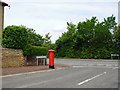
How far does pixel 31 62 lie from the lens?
23.8 m

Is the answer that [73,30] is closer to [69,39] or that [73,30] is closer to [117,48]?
[69,39]

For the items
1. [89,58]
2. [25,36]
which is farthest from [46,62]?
[89,58]

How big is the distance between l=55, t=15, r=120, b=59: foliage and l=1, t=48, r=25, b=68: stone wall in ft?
90.9

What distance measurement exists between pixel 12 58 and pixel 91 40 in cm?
3003

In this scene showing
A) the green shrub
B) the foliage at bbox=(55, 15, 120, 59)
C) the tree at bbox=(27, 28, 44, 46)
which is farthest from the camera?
the tree at bbox=(27, 28, 44, 46)

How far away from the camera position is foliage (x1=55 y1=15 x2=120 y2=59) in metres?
45.2

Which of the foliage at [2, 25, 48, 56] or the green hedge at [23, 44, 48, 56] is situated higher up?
the foliage at [2, 25, 48, 56]

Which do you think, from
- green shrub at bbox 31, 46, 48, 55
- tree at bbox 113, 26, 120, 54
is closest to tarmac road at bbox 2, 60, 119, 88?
green shrub at bbox 31, 46, 48, 55

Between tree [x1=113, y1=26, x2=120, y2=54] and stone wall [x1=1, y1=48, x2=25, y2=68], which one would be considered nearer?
stone wall [x1=1, y1=48, x2=25, y2=68]

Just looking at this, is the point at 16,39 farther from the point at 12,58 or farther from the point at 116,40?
the point at 116,40

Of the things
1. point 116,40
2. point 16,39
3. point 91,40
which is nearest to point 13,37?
point 16,39

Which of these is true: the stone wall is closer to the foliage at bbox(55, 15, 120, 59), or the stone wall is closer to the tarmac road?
the tarmac road

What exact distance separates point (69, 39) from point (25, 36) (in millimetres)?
28948

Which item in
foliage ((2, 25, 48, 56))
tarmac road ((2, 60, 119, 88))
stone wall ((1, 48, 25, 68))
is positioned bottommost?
tarmac road ((2, 60, 119, 88))
